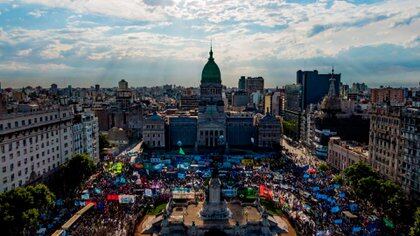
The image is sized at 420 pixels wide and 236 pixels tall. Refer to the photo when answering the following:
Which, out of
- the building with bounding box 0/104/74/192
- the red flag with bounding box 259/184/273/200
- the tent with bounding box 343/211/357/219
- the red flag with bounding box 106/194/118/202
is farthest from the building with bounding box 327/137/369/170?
the building with bounding box 0/104/74/192

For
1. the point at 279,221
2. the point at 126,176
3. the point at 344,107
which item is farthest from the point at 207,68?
the point at 279,221

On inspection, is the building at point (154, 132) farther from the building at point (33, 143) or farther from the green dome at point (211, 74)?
the building at point (33, 143)

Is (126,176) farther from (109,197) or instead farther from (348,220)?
(348,220)

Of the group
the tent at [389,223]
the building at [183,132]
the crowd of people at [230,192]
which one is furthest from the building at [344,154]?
the building at [183,132]

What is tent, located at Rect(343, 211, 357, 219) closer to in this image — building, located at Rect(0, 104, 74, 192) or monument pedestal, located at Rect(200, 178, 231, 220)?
monument pedestal, located at Rect(200, 178, 231, 220)

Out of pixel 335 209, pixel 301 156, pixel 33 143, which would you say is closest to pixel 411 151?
pixel 335 209

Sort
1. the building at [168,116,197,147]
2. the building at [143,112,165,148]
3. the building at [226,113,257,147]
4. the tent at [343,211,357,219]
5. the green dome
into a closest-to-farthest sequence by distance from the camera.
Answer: the tent at [343,211,357,219]
the building at [143,112,165,148]
the building at [226,113,257,147]
the building at [168,116,197,147]
the green dome
